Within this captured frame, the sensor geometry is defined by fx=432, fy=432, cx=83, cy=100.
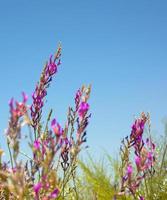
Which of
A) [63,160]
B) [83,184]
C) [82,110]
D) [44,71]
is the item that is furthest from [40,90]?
[83,184]

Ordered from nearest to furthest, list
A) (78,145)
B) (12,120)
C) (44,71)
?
(12,120)
(78,145)
(44,71)

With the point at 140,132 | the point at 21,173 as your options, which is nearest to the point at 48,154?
the point at 21,173

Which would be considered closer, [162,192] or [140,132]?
[140,132]

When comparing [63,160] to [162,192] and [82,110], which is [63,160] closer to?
[82,110]

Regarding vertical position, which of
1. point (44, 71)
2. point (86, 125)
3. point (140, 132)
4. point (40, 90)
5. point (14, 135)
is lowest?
point (14, 135)

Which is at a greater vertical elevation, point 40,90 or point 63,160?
point 40,90

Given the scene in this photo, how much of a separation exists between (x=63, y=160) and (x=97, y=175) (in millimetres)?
2456

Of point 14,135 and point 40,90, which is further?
point 40,90

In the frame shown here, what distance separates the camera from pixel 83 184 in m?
6.04

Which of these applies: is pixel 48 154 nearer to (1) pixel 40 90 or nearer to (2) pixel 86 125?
(2) pixel 86 125

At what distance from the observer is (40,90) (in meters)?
3.05

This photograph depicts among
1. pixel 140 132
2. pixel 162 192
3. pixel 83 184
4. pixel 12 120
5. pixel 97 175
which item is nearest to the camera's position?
pixel 12 120

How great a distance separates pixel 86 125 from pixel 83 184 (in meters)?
4.13

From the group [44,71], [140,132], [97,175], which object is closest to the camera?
[140,132]
